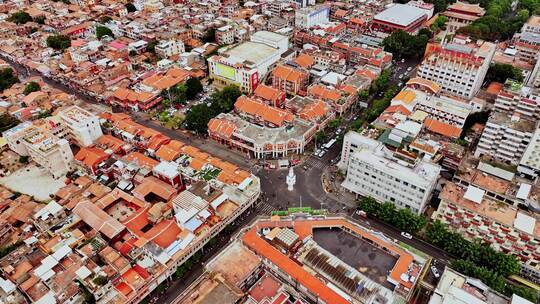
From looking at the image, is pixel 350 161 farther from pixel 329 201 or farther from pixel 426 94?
pixel 426 94

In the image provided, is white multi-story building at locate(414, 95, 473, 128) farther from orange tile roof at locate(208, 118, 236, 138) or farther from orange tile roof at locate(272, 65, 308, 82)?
orange tile roof at locate(208, 118, 236, 138)

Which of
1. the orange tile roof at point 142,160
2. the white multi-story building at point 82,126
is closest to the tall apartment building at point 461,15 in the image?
the orange tile roof at point 142,160

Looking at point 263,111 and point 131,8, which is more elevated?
point 263,111

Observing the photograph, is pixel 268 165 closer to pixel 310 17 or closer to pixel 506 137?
pixel 506 137

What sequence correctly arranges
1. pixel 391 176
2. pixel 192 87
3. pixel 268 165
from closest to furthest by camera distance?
pixel 391 176 → pixel 268 165 → pixel 192 87

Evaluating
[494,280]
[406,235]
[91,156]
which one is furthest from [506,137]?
[91,156]

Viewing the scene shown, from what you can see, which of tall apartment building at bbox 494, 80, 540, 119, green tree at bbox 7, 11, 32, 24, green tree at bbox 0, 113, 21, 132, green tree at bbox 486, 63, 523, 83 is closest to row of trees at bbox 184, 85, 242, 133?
green tree at bbox 0, 113, 21, 132

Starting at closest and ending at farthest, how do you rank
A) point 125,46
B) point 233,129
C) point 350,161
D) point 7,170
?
1. point 350,161
2. point 7,170
3. point 233,129
4. point 125,46

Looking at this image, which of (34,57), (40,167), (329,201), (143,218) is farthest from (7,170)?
(329,201)

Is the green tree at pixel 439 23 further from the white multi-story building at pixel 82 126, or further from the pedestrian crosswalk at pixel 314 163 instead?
the white multi-story building at pixel 82 126
